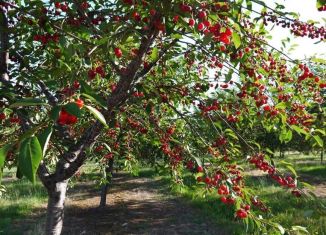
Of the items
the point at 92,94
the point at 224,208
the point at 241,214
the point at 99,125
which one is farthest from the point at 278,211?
the point at 92,94

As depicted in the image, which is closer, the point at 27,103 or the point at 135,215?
the point at 27,103

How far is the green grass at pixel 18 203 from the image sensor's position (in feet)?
36.3

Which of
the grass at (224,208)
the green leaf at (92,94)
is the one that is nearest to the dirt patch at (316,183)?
the grass at (224,208)

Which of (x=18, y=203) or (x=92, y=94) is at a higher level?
(x=92, y=94)

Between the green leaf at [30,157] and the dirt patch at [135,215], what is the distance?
925cm

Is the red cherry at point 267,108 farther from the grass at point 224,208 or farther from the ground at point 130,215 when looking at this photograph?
the ground at point 130,215

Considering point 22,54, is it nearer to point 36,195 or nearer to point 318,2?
point 318,2

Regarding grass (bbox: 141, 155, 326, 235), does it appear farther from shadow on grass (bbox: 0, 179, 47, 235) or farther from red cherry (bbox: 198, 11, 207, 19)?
red cherry (bbox: 198, 11, 207, 19)

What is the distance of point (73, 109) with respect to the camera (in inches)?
47.3

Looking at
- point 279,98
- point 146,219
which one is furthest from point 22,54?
point 146,219

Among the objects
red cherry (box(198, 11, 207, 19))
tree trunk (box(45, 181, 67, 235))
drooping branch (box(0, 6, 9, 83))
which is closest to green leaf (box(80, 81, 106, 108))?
red cherry (box(198, 11, 207, 19))

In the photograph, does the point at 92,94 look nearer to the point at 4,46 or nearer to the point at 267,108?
the point at 267,108

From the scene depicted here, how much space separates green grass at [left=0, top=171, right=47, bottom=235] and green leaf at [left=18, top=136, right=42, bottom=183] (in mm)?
9729

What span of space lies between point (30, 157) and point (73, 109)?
0.72 ft
